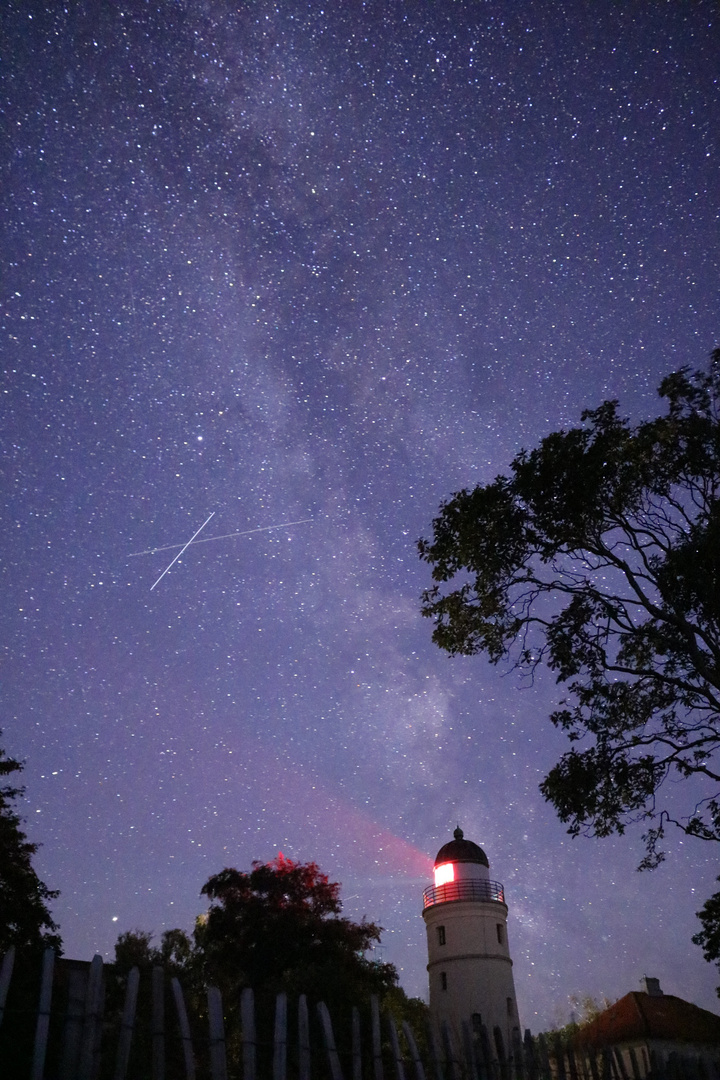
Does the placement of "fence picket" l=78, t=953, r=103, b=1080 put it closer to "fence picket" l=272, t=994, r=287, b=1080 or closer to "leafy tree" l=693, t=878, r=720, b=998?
"fence picket" l=272, t=994, r=287, b=1080

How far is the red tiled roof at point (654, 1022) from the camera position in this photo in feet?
118

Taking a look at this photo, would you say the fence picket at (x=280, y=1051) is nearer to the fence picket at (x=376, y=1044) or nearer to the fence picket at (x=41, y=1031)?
the fence picket at (x=376, y=1044)

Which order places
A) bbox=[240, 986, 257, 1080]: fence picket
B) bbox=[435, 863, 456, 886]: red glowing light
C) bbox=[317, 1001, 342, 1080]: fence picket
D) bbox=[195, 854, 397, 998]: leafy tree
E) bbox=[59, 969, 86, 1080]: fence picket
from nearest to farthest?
bbox=[59, 969, 86, 1080]: fence picket
bbox=[240, 986, 257, 1080]: fence picket
bbox=[317, 1001, 342, 1080]: fence picket
bbox=[195, 854, 397, 998]: leafy tree
bbox=[435, 863, 456, 886]: red glowing light

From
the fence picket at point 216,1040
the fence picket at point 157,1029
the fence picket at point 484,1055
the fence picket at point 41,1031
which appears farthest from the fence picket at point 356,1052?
the fence picket at point 41,1031

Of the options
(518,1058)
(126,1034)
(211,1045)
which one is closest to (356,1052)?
(211,1045)

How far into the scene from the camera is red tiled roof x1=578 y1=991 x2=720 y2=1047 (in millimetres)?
35906

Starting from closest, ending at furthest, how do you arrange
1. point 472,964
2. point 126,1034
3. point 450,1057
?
1. point 126,1034
2. point 450,1057
3. point 472,964

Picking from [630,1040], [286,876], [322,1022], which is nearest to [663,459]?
Result: [322,1022]

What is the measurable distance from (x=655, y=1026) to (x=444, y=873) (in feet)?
38.0

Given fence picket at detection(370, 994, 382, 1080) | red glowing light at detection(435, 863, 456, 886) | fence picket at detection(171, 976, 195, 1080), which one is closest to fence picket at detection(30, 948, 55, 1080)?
fence picket at detection(171, 976, 195, 1080)

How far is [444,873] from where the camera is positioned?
3772 cm

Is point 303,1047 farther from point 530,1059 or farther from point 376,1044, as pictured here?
point 530,1059

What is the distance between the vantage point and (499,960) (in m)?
35.6

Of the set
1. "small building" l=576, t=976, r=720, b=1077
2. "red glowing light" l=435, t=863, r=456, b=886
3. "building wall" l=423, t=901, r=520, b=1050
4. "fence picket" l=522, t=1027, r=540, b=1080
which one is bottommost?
"fence picket" l=522, t=1027, r=540, b=1080
